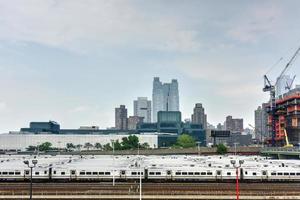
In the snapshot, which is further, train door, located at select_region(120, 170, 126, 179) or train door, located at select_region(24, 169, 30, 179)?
train door, located at select_region(24, 169, 30, 179)

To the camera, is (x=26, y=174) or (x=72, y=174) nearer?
(x=26, y=174)

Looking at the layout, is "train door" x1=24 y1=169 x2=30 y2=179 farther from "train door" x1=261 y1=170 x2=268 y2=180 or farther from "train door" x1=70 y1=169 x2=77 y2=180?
"train door" x1=261 y1=170 x2=268 y2=180

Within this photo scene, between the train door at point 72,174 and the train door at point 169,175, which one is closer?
the train door at point 169,175

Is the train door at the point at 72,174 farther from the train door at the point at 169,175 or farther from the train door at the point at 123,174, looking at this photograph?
the train door at the point at 169,175

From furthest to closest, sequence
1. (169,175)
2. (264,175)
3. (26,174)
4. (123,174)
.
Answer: (169,175) < (26,174) < (123,174) < (264,175)

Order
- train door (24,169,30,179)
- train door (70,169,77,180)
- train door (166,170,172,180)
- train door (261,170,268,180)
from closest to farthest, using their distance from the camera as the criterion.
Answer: train door (261,170,268,180) < train door (24,169,30,179) < train door (166,170,172,180) < train door (70,169,77,180)

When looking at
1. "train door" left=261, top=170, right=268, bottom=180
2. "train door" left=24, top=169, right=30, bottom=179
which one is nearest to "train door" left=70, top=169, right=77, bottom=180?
"train door" left=24, top=169, right=30, bottom=179

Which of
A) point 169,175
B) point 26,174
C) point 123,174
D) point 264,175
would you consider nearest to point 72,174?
point 26,174

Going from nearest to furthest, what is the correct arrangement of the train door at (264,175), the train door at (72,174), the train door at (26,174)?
1. the train door at (264,175)
2. the train door at (26,174)
3. the train door at (72,174)

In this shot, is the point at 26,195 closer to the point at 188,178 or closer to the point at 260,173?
the point at 188,178

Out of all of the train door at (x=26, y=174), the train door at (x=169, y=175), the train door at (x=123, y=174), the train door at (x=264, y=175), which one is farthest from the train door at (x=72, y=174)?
the train door at (x=264, y=175)

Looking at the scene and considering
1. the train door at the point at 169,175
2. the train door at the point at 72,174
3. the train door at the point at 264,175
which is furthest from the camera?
the train door at the point at 72,174

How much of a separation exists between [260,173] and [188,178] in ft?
57.4

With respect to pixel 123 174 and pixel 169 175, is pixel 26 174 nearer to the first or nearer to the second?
pixel 123 174
